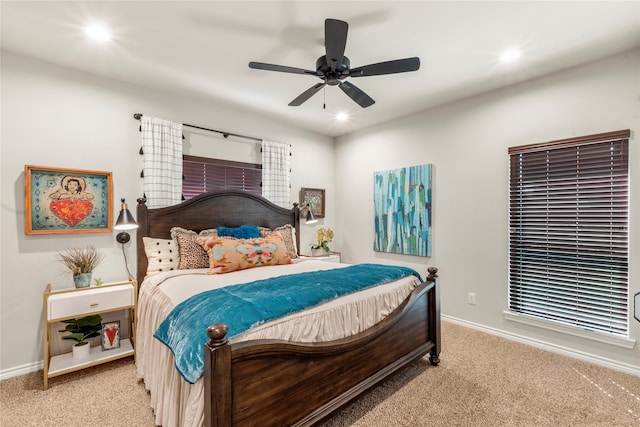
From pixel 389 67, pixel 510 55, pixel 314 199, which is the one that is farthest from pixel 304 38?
pixel 314 199

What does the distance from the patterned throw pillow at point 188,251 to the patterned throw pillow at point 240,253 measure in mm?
80

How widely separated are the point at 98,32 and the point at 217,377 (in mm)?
2564

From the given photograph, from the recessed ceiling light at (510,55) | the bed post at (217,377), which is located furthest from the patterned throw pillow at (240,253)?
the recessed ceiling light at (510,55)

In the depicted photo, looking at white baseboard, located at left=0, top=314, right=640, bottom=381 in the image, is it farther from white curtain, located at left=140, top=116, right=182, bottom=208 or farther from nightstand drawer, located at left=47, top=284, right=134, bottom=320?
white curtain, located at left=140, top=116, right=182, bottom=208

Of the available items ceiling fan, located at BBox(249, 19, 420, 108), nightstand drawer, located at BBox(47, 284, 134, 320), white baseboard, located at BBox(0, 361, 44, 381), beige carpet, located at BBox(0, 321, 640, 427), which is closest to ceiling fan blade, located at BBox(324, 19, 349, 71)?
A: ceiling fan, located at BBox(249, 19, 420, 108)

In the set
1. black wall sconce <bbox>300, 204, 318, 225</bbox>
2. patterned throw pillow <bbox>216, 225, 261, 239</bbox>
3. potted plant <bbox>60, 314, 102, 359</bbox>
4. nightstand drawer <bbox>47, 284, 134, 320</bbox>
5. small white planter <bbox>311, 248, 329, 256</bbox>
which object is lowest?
potted plant <bbox>60, 314, 102, 359</bbox>

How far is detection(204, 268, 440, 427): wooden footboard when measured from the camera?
123 cm

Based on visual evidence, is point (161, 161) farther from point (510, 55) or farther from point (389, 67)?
point (510, 55)

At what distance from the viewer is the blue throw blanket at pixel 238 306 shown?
1355mm

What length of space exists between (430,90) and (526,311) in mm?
2523

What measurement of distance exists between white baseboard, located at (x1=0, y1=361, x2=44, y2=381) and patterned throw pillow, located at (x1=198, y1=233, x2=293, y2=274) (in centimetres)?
163

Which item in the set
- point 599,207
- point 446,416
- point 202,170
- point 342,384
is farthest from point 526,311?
point 202,170

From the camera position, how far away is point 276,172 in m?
3.99

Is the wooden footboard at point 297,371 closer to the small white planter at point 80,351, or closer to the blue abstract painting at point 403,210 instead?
the blue abstract painting at point 403,210
